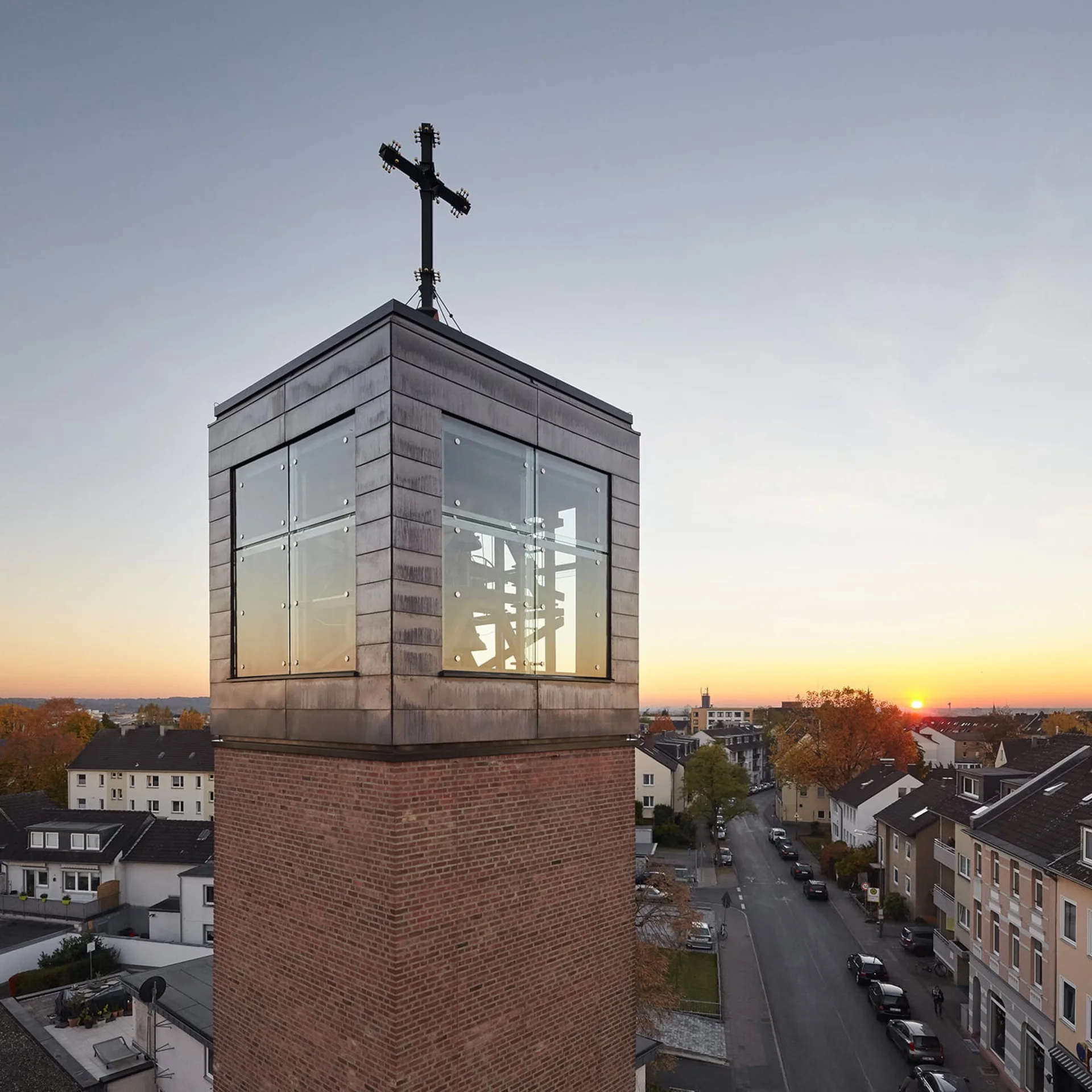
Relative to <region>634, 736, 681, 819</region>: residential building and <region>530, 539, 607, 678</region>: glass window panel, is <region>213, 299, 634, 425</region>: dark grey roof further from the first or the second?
<region>634, 736, 681, 819</region>: residential building

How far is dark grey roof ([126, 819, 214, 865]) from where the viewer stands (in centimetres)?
4328

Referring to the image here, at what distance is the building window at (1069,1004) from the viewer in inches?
908

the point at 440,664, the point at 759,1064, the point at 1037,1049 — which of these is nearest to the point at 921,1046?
the point at 1037,1049

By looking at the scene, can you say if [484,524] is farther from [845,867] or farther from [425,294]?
[845,867]

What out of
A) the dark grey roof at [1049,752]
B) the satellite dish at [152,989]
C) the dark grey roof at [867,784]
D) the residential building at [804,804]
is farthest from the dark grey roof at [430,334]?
the residential building at [804,804]

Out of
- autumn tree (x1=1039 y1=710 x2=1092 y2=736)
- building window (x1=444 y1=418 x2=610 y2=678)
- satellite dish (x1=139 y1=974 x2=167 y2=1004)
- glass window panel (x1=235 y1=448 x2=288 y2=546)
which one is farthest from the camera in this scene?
autumn tree (x1=1039 y1=710 x2=1092 y2=736)

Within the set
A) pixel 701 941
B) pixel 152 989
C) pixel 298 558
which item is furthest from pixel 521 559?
pixel 701 941

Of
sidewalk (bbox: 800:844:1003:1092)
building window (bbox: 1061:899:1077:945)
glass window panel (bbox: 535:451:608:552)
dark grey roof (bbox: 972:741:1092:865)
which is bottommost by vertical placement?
sidewalk (bbox: 800:844:1003:1092)

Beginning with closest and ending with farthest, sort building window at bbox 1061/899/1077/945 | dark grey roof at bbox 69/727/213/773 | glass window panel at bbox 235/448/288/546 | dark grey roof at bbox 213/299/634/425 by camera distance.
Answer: dark grey roof at bbox 213/299/634/425 < glass window panel at bbox 235/448/288/546 < building window at bbox 1061/899/1077/945 < dark grey roof at bbox 69/727/213/773

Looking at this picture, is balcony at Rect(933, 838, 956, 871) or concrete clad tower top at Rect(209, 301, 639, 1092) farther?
balcony at Rect(933, 838, 956, 871)

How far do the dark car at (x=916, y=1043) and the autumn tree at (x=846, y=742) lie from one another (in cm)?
4245

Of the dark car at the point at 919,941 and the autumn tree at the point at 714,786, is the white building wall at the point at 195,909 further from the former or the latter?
the autumn tree at the point at 714,786

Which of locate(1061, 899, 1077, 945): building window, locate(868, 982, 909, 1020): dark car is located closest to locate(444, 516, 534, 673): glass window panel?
locate(1061, 899, 1077, 945): building window

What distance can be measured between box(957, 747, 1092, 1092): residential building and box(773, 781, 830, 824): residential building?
154 ft
